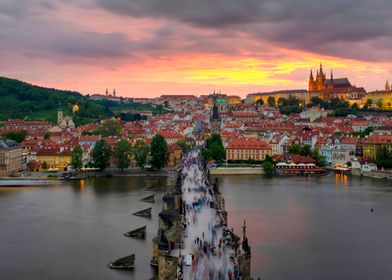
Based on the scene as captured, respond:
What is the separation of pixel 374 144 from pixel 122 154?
1340 centimetres

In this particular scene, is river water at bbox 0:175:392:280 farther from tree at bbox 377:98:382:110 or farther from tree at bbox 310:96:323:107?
tree at bbox 310:96:323:107

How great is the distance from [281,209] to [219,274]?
9785mm

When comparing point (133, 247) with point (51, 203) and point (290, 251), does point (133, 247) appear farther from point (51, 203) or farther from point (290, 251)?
point (51, 203)

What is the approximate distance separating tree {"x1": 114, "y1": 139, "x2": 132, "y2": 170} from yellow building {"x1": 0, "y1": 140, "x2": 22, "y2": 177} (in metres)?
5.18

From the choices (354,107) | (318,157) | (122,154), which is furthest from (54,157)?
(354,107)

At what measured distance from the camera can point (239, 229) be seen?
607 inches

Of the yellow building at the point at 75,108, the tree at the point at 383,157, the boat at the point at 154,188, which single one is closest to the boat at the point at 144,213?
the boat at the point at 154,188

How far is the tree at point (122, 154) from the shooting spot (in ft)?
99.0

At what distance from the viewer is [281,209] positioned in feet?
61.5

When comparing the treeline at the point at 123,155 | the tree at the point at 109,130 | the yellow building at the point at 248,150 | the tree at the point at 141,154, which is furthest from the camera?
the tree at the point at 109,130

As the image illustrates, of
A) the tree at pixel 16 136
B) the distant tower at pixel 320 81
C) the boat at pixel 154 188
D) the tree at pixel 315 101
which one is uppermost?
the distant tower at pixel 320 81

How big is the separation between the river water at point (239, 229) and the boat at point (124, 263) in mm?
148

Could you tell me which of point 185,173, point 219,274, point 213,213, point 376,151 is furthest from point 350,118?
point 219,274

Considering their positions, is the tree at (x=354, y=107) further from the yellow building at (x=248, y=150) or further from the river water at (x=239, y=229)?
the river water at (x=239, y=229)
